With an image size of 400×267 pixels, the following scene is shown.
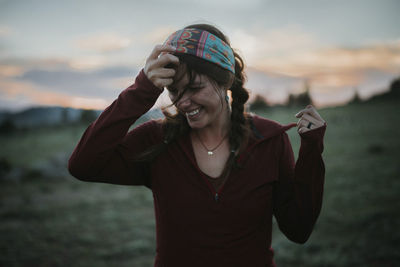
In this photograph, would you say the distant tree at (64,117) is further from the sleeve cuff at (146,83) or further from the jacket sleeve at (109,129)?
the sleeve cuff at (146,83)

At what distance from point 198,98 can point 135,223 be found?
5.65 metres

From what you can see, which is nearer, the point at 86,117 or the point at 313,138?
the point at 313,138

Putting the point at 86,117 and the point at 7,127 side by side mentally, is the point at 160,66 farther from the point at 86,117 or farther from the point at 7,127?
the point at 7,127

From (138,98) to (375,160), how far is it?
35.8ft

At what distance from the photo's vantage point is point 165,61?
1523 mm

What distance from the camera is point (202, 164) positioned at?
6.23 feet

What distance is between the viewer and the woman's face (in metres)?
1.66

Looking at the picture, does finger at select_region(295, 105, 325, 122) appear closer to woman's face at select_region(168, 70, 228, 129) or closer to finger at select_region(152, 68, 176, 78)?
woman's face at select_region(168, 70, 228, 129)

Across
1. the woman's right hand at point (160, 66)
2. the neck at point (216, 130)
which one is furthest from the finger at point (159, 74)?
the neck at point (216, 130)

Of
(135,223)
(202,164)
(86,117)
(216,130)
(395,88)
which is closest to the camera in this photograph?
(202,164)

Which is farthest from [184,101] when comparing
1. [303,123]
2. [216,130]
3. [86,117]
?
[86,117]

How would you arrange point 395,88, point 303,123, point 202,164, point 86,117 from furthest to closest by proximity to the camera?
point 86,117 < point 395,88 < point 202,164 < point 303,123

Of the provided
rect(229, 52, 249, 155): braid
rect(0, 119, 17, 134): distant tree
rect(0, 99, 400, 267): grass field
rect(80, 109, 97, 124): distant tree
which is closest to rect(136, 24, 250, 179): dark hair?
rect(229, 52, 249, 155): braid

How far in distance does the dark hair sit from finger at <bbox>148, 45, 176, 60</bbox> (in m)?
0.07
